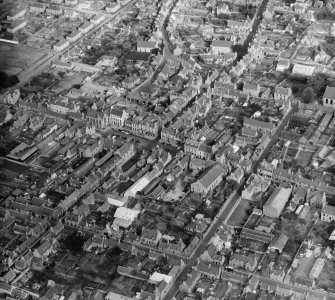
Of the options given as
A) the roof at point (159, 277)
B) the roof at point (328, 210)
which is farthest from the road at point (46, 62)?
the roof at point (328, 210)

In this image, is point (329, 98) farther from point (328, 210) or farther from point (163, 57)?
point (163, 57)

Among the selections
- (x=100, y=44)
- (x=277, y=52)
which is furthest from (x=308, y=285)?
(x=100, y=44)

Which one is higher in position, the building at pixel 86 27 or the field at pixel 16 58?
the building at pixel 86 27

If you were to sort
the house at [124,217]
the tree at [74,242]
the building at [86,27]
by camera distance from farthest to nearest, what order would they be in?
the building at [86,27], the house at [124,217], the tree at [74,242]

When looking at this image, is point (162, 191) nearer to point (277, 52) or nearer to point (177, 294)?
point (177, 294)

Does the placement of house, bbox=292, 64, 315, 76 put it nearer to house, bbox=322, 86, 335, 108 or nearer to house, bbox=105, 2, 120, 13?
house, bbox=322, 86, 335, 108

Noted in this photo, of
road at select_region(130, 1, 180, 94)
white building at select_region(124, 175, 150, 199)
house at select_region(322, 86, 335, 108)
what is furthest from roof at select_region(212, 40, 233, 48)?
white building at select_region(124, 175, 150, 199)

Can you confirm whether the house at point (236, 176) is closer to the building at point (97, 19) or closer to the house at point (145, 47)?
the house at point (145, 47)
